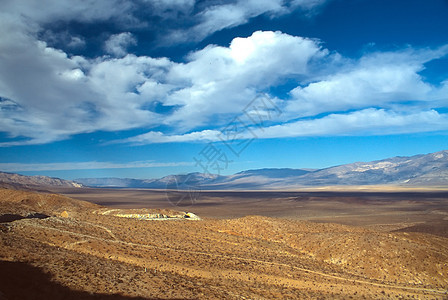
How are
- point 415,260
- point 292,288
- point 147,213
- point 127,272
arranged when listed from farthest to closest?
1. point 147,213
2. point 415,260
3. point 292,288
4. point 127,272

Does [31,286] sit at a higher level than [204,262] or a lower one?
higher

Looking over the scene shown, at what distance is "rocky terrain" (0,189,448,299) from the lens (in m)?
10.0

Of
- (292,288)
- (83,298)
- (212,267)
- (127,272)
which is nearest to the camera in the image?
(83,298)

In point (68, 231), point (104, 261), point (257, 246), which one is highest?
point (68, 231)

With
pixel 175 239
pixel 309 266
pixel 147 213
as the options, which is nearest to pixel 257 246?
pixel 309 266

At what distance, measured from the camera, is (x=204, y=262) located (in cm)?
1424

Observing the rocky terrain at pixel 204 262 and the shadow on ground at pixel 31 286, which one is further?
Result: the rocky terrain at pixel 204 262

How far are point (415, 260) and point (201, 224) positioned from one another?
13.3m

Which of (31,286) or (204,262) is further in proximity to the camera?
(204,262)

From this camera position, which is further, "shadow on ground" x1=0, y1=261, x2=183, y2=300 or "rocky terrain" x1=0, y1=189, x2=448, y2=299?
"rocky terrain" x1=0, y1=189, x2=448, y2=299

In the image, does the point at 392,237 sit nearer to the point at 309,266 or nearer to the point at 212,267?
the point at 309,266

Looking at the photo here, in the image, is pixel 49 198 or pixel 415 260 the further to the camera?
pixel 49 198

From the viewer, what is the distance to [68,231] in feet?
52.5

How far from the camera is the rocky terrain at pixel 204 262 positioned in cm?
1005
